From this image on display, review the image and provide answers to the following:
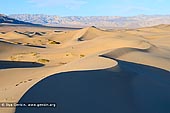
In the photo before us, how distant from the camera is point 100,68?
1146 centimetres

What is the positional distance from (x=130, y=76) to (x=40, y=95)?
12.1 feet

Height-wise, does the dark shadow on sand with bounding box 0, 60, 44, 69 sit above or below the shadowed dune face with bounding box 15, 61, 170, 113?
below

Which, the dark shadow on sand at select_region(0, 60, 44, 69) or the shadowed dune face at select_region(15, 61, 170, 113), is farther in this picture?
the dark shadow on sand at select_region(0, 60, 44, 69)

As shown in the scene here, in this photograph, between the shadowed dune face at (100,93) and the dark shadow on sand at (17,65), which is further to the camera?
the dark shadow on sand at (17,65)

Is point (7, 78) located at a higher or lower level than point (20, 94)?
lower

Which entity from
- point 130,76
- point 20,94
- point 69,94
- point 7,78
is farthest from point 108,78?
point 7,78

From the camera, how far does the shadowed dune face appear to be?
7848 millimetres

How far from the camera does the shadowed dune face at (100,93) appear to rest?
25.7ft

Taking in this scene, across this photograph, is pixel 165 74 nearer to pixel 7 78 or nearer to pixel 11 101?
pixel 7 78

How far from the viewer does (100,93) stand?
28.8 ft

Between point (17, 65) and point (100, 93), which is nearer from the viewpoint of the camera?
point (100, 93)

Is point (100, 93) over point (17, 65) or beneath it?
over

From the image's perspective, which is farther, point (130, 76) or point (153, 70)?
point (153, 70)

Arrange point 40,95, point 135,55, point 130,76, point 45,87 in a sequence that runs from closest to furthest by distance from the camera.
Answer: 1. point 40,95
2. point 45,87
3. point 130,76
4. point 135,55
